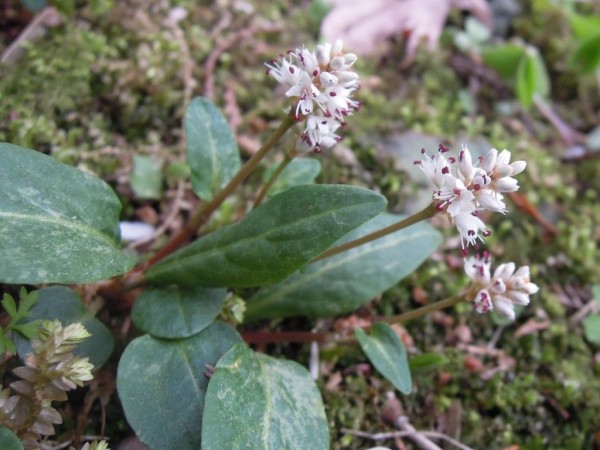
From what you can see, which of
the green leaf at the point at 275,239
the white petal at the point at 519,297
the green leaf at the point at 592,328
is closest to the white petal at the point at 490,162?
the green leaf at the point at 275,239

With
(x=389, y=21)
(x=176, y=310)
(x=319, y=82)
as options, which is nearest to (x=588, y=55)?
(x=389, y=21)

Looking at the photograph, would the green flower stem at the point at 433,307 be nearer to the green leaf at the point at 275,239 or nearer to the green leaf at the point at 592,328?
the green leaf at the point at 275,239

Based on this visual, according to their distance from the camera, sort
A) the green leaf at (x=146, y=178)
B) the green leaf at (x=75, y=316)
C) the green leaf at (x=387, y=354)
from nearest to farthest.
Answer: the green leaf at (x=75, y=316)
the green leaf at (x=387, y=354)
the green leaf at (x=146, y=178)

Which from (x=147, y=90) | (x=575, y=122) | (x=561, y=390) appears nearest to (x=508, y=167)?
(x=561, y=390)

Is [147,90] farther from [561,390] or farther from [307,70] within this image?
[561,390]

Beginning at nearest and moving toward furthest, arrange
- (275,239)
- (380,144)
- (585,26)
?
(275,239), (380,144), (585,26)

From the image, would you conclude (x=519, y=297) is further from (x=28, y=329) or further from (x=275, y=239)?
(x=28, y=329)
